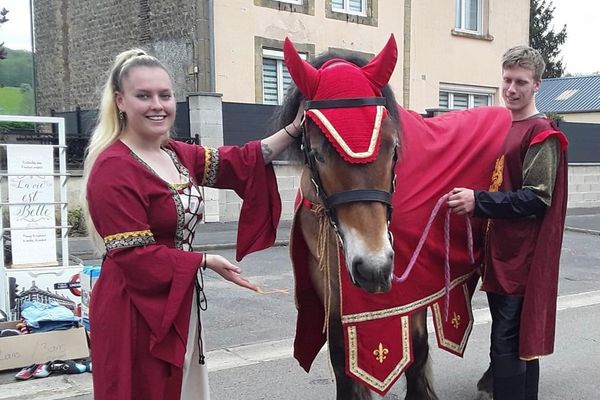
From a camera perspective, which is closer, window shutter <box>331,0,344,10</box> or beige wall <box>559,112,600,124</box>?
window shutter <box>331,0,344,10</box>

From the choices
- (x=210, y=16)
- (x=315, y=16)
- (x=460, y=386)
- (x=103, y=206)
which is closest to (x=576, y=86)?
(x=315, y=16)

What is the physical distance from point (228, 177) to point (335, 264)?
0.61 meters

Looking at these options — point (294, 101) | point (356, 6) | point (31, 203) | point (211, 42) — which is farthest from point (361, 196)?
point (356, 6)

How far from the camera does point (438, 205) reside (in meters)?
2.72

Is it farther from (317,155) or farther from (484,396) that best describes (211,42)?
(317,155)

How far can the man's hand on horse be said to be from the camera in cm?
271

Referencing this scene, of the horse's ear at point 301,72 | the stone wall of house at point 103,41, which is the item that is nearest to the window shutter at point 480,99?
the stone wall of house at point 103,41

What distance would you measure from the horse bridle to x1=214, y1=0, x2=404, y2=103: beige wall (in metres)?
10.0

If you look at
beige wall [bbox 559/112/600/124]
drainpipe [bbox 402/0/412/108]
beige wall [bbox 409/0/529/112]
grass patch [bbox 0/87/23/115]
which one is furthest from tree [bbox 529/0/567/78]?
grass patch [bbox 0/87/23/115]

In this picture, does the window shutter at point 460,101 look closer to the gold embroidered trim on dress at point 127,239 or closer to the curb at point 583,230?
the curb at point 583,230

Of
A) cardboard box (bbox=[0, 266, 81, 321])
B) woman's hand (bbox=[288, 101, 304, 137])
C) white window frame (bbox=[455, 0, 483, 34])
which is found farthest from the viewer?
white window frame (bbox=[455, 0, 483, 34])

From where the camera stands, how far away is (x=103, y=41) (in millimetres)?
14492

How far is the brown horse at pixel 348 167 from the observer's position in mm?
2016

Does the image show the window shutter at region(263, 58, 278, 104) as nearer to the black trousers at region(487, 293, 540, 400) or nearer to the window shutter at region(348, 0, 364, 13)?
the window shutter at region(348, 0, 364, 13)
